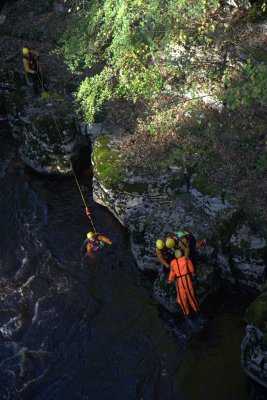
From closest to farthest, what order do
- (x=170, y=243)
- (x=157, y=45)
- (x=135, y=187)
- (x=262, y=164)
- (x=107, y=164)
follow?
(x=170, y=243) < (x=262, y=164) < (x=157, y=45) < (x=135, y=187) < (x=107, y=164)

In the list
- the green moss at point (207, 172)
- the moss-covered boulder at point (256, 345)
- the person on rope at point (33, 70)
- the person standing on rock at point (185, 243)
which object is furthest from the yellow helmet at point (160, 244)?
the person on rope at point (33, 70)

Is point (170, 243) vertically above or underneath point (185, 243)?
above

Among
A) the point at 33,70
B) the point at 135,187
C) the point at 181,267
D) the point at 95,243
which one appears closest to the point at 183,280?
the point at 181,267

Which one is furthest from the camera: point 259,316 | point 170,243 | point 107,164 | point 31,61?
point 31,61

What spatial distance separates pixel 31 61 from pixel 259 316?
44.6ft

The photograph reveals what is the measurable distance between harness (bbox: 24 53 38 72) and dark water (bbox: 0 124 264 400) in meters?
6.84

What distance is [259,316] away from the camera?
31.5 feet

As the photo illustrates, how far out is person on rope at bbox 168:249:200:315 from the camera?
11078mm

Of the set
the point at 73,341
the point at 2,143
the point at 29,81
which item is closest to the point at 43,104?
the point at 29,81

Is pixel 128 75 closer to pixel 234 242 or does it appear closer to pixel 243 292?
pixel 234 242

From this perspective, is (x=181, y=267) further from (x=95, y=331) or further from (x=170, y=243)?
(x=95, y=331)

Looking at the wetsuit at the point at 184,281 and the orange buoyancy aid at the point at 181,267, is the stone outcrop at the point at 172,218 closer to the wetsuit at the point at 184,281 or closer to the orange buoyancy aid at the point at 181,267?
the wetsuit at the point at 184,281

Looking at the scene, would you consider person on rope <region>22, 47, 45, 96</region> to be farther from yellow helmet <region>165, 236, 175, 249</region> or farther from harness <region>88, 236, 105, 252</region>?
yellow helmet <region>165, 236, 175, 249</region>

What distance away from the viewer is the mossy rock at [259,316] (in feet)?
30.7
